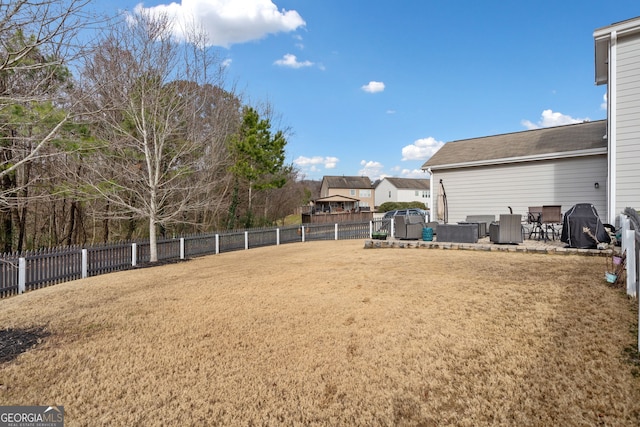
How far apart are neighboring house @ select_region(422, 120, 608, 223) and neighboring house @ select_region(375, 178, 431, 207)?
Answer: 36.9 m

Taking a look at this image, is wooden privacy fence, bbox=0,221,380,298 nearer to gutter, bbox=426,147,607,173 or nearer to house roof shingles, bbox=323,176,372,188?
gutter, bbox=426,147,607,173

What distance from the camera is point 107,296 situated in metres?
5.90

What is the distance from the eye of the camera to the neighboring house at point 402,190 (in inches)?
2050

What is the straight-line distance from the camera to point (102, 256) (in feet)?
28.7

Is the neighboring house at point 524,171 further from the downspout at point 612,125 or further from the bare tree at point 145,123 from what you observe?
the bare tree at point 145,123

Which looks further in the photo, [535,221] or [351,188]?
[351,188]

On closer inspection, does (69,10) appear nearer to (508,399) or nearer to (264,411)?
(264,411)

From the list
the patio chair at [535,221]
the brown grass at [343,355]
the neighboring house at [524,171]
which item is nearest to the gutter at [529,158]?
the neighboring house at [524,171]

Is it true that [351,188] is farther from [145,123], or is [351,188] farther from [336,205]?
[145,123]

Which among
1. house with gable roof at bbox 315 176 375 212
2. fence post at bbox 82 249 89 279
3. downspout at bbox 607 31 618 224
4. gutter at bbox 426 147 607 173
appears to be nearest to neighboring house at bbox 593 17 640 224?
downspout at bbox 607 31 618 224

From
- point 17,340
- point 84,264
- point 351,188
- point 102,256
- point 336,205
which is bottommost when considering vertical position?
point 17,340

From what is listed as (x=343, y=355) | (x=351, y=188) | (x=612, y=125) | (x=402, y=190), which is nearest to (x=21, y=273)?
(x=343, y=355)

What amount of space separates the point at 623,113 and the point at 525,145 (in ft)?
15.2

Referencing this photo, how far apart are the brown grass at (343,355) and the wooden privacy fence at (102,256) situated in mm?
1655
